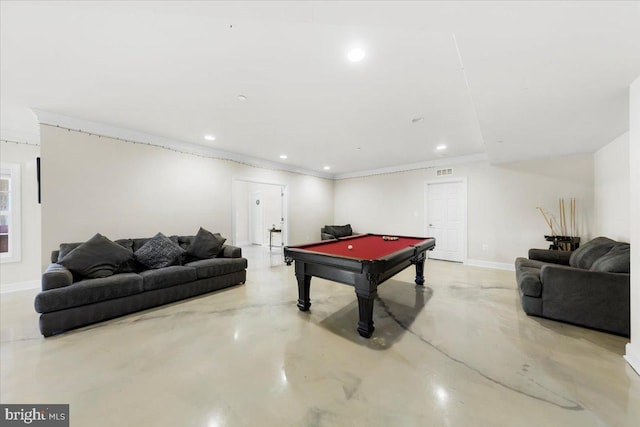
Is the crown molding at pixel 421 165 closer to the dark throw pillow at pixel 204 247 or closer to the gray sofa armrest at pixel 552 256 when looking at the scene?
the gray sofa armrest at pixel 552 256

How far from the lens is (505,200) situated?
5.09m

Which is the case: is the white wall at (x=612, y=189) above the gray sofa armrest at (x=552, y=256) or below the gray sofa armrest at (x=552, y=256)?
above

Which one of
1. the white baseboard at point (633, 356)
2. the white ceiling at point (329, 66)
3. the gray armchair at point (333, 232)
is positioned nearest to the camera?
the white ceiling at point (329, 66)

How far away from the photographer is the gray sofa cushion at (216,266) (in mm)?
3510

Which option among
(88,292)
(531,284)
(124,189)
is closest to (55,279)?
(88,292)

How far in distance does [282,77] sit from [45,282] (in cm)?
328

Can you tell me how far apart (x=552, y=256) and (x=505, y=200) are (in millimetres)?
1661

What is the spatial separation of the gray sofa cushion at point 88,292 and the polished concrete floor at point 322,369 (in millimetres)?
302

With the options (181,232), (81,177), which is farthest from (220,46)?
(181,232)

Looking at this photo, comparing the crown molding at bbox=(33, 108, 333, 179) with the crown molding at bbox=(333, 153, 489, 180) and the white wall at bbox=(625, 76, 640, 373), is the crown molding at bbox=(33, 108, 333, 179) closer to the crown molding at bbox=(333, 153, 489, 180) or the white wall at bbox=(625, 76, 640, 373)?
the crown molding at bbox=(333, 153, 489, 180)

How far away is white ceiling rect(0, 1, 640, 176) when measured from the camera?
1.33 meters

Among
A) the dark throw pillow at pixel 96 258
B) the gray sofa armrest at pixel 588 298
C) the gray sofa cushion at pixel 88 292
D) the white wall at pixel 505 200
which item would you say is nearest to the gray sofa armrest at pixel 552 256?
the white wall at pixel 505 200

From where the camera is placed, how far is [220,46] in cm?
188

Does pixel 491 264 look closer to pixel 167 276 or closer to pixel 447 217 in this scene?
pixel 447 217
